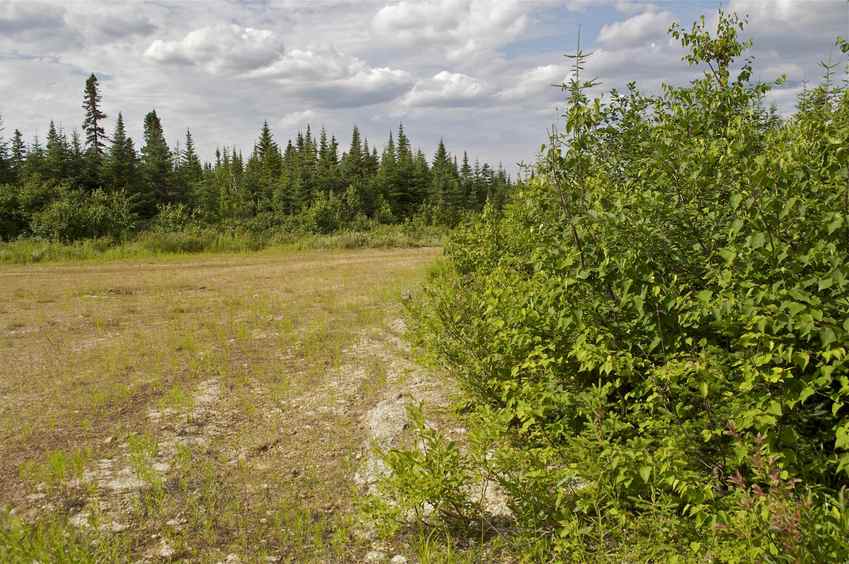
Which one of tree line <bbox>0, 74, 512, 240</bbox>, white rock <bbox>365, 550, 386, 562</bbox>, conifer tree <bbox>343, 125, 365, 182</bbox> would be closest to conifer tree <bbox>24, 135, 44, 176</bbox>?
tree line <bbox>0, 74, 512, 240</bbox>

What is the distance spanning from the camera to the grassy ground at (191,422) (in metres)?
4.05

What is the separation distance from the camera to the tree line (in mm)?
32062

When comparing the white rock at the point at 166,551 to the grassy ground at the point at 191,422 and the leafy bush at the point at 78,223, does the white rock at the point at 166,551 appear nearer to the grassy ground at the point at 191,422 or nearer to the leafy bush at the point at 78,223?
the grassy ground at the point at 191,422

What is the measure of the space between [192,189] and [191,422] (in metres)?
45.5

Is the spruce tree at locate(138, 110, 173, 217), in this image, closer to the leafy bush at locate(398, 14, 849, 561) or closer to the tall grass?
the tall grass

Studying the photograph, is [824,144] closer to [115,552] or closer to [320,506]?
[320,506]

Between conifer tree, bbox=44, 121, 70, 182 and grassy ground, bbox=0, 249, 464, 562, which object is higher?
conifer tree, bbox=44, 121, 70, 182

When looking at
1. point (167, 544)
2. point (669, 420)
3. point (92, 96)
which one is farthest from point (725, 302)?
point (92, 96)

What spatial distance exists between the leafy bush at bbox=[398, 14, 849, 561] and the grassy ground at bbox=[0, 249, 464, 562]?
1.35m

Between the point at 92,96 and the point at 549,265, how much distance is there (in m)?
56.2

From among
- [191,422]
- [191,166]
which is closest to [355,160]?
[191,166]

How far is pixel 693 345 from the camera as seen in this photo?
3693 mm

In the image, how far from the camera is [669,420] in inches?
137

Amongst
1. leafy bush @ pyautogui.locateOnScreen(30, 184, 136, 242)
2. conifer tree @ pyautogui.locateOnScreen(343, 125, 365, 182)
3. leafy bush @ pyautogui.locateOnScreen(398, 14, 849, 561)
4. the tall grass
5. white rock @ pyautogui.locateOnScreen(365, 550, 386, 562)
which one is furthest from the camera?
conifer tree @ pyautogui.locateOnScreen(343, 125, 365, 182)
